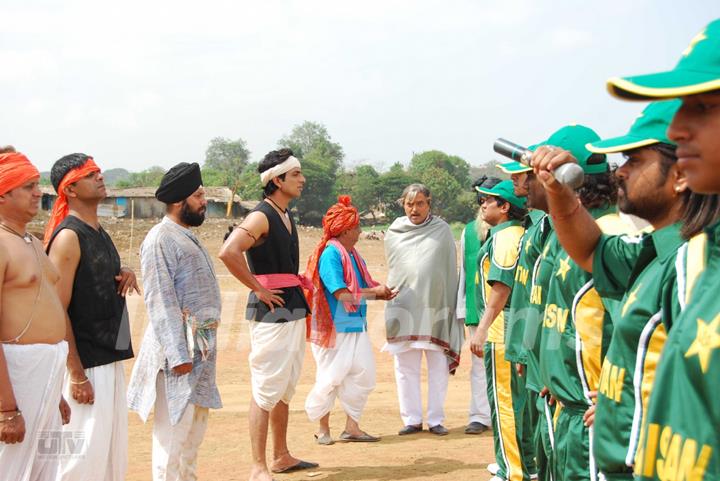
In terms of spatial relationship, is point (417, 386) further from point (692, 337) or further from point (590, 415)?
point (692, 337)

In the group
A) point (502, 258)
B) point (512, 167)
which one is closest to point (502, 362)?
point (502, 258)

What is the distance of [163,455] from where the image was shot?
207 inches

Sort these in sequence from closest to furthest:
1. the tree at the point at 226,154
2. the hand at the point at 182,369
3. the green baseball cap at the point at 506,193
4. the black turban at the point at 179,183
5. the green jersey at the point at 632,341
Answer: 1. the green jersey at the point at 632,341
2. the hand at the point at 182,369
3. the black turban at the point at 179,183
4. the green baseball cap at the point at 506,193
5. the tree at the point at 226,154

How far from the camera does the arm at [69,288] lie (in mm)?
4789

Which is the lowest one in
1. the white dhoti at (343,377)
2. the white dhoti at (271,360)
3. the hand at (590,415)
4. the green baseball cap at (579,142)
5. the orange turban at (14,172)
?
the white dhoti at (343,377)

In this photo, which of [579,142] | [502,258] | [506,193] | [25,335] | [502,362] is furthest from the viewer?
[506,193]

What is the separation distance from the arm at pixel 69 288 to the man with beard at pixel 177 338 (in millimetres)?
552

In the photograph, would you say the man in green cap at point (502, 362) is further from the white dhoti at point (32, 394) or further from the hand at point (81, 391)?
the white dhoti at point (32, 394)

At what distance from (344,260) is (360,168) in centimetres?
6162

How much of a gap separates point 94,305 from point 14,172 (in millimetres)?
928

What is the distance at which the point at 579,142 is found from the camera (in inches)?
156

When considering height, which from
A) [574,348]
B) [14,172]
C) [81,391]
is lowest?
[81,391]

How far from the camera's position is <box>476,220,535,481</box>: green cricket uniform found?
5.82 m

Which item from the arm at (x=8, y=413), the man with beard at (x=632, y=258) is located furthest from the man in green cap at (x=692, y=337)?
the arm at (x=8, y=413)
